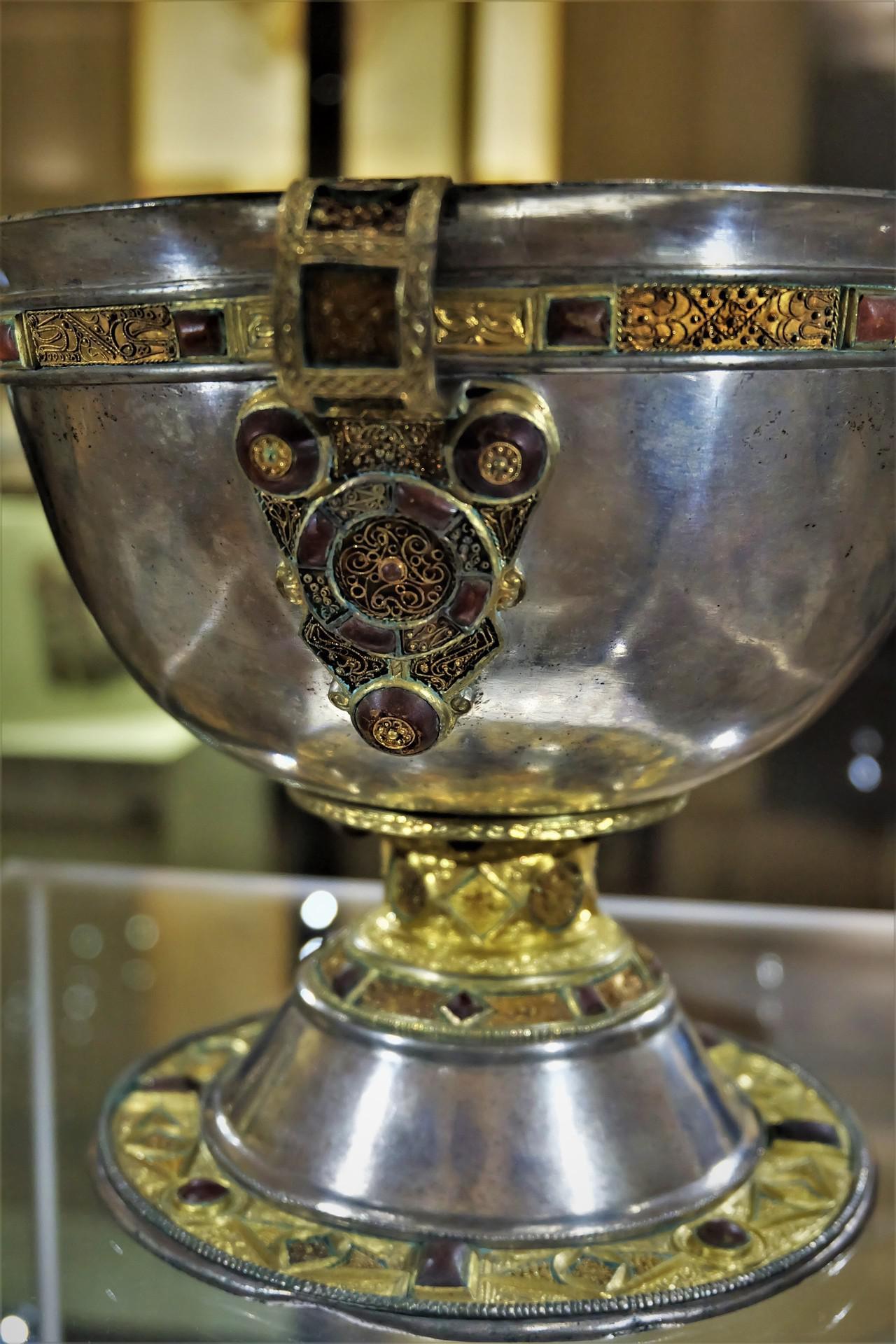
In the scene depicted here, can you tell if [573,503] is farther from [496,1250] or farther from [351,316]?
[496,1250]

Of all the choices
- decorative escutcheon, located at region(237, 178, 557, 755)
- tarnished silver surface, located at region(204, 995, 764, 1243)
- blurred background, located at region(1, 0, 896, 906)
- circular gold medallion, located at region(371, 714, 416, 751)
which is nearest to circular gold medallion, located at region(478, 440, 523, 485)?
decorative escutcheon, located at region(237, 178, 557, 755)

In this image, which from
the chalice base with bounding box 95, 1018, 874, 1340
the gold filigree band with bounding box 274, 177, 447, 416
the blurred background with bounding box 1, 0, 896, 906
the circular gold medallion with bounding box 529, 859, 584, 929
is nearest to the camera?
the gold filigree band with bounding box 274, 177, 447, 416

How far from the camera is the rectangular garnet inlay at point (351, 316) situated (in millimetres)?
467

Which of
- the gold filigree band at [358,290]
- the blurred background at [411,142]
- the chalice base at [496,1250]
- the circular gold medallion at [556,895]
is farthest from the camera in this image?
the blurred background at [411,142]

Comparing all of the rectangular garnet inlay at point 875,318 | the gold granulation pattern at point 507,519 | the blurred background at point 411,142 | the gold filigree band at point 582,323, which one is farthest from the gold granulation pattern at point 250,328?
the blurred background at point 411,142

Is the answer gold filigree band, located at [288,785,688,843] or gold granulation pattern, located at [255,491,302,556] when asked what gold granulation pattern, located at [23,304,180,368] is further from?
gold filigree band, located at [288,785,688,843]

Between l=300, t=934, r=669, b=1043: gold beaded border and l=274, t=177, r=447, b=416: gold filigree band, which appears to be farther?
l=300, t=934, r=669, b=1043: gold beaded border

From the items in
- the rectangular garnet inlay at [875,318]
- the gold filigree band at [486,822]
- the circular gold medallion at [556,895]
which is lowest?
the circular gold medallion at [556,895]

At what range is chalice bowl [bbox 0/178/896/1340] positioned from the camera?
495 millimetres

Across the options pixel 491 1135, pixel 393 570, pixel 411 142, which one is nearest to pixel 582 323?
pixel 393 570

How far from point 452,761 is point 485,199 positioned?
0.24 meters

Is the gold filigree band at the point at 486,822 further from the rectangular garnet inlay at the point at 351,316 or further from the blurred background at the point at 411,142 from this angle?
the blurred background at the point at 411,142

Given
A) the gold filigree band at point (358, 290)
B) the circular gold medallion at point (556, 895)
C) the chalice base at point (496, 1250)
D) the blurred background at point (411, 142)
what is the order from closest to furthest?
1. the gold filigree band at point (358, 290)
2. the chalice base at point (496, 1250)
3. the circular gold medallion at point (556, 895)
4. the blurred background at point (411, 142)

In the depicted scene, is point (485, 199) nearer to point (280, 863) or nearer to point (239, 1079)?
point (239, 1079)
